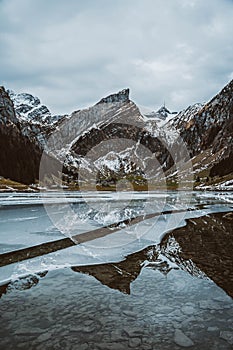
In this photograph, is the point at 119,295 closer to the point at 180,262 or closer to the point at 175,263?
the point at 175,263

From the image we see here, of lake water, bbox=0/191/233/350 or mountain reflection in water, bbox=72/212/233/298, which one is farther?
mountain reflection in water, bbox=72/212/233/298

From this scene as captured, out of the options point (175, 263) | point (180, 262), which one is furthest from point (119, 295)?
point (180, 262)

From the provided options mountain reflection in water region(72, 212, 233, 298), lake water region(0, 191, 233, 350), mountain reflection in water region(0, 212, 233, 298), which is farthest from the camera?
mountain reflection in water region(72, 212, 233, 298)

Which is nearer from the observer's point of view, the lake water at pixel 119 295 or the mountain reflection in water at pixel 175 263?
the lake water at pixel 119 295

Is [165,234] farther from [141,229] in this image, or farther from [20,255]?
[20,255]

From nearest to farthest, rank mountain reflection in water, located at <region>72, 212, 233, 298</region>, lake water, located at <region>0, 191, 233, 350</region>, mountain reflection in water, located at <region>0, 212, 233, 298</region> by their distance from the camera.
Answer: lake water, located at <region>0, 191, 233, 350</region>, mountain reflection in water, located at <region>0, 212, 233, 298</region>, mountain reflection in water, located at <region>72, 212, 233, 298</region>

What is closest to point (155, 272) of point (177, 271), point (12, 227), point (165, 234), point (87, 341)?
point (177, 271)

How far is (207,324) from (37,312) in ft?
17.4

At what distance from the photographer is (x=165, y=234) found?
24516mm

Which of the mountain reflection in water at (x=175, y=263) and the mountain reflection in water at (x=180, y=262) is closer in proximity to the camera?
the mountain reflection in water at (x=175, y=263)

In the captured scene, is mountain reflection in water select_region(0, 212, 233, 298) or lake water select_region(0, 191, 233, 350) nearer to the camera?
lake water select_region(0, 191, 233, 350)

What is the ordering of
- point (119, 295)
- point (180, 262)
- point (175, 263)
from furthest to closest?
point (180, 262)
point (175, 263)
point (119, 295)

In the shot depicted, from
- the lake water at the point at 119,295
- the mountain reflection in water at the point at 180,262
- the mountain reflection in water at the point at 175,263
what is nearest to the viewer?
the lake water at the point at 119,295

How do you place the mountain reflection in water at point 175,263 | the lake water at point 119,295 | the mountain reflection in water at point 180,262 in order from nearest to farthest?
the lake water at point 119,295 → the mountain reflection in water at point 175,263 → the mountain reflection in water at point 180,262
